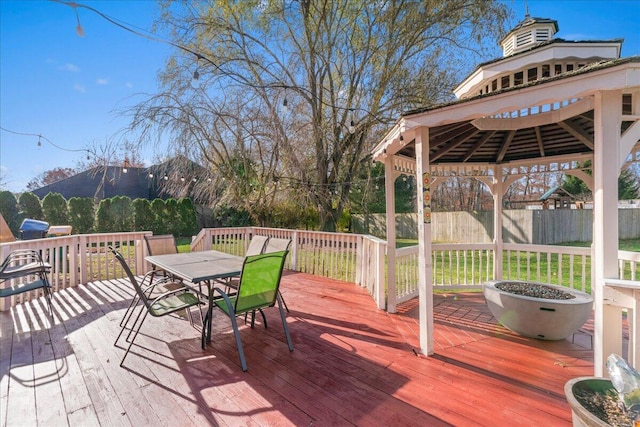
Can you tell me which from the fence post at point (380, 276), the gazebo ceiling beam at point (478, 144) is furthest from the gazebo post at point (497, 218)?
the fence post at point (380, 276)

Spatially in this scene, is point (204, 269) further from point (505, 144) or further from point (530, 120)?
point (505, 144)

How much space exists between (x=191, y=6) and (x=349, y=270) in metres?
7.72

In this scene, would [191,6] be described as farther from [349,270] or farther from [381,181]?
[381,181]

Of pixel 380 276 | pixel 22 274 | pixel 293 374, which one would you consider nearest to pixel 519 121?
pixel 380 276

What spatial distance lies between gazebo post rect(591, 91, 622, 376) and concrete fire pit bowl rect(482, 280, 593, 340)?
34.9 inches

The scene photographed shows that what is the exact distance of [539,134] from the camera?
3.85m

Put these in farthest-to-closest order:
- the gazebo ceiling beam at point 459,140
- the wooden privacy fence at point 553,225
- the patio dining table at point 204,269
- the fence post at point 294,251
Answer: the wooden privacy fence at point 553,225 < the fence post at point 294,251 < the gazebo ceiling beam at point 459,140 < the patio dining table at point 204,269

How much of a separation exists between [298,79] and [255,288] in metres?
7.11

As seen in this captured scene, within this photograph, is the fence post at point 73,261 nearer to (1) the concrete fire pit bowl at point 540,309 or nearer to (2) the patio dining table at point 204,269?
(2) the patio dining table at point 204,269

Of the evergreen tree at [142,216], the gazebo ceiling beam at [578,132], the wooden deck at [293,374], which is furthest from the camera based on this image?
the evergreen tree at [142,216]

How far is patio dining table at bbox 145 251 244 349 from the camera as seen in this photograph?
2939 mm

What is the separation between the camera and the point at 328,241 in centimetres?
573

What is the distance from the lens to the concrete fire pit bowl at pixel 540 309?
111 inches

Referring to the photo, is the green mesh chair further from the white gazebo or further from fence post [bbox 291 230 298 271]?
fence post [bbox 291 230 298 271]
